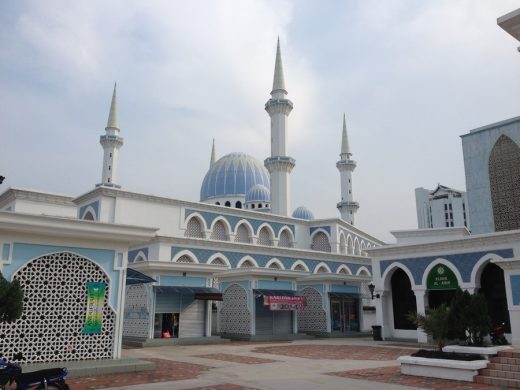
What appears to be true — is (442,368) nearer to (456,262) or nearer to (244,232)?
(456,262)

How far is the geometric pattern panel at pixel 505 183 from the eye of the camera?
1051 inches

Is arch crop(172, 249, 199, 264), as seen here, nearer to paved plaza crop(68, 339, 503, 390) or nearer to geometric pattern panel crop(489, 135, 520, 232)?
paved plaza crop(68, 339, 503, 390)

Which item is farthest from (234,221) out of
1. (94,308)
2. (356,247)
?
(94,308)

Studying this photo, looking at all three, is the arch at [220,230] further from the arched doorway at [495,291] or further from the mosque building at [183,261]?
the arched doorway at [495,291]

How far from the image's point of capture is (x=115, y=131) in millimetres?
39656

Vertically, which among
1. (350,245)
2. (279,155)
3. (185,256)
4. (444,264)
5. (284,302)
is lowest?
(284,302)

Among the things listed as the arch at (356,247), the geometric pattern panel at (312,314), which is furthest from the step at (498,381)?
the arch at (356,247)

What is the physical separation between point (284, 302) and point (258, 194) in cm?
2301

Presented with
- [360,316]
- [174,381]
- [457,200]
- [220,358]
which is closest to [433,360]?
[174,381]

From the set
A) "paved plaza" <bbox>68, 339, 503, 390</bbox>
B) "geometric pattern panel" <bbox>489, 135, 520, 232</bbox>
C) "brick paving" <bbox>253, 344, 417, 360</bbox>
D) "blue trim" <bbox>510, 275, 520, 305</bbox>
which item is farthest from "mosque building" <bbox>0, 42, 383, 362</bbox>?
"blue trim" <bbox>510, 275, 520, 305</bbox>

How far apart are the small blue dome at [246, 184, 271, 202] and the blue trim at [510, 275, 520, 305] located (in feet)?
100

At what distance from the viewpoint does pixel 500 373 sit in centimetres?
988

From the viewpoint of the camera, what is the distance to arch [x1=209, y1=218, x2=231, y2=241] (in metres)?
33.5

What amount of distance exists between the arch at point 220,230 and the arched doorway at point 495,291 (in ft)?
60.3
